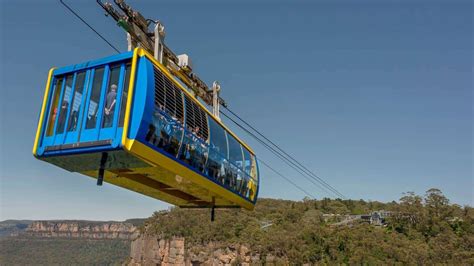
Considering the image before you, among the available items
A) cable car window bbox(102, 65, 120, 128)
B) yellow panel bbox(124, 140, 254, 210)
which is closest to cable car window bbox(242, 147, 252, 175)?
yellow panel bbox(124, 140, 254, 210)

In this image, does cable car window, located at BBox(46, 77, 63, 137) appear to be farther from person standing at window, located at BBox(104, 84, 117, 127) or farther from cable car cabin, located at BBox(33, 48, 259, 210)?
person standing at window, located at BBox(104, 84, 117, 127)

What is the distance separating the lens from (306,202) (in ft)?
334

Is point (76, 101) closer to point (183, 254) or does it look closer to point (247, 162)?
point (247, 162)

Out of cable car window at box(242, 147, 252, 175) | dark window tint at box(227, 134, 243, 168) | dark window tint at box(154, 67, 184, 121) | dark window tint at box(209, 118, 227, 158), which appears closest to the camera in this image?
dark window tint at box(154, 67, 184, 121)

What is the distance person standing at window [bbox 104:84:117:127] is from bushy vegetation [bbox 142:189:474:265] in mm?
54046

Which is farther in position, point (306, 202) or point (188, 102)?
point (306, 202)

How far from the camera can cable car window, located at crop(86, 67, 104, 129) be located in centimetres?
834

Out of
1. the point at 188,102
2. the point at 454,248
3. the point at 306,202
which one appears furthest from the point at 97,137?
the point at 306,202

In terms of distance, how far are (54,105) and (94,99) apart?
1197 mm

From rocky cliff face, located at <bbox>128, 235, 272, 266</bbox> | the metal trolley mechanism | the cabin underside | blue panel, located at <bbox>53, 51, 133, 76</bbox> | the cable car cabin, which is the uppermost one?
the metal trolley mechanism

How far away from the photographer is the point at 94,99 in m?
8.47

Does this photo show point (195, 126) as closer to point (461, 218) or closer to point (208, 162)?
point (208, 162)

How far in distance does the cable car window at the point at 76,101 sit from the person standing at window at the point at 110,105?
0.82m

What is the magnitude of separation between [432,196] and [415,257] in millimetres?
21290
